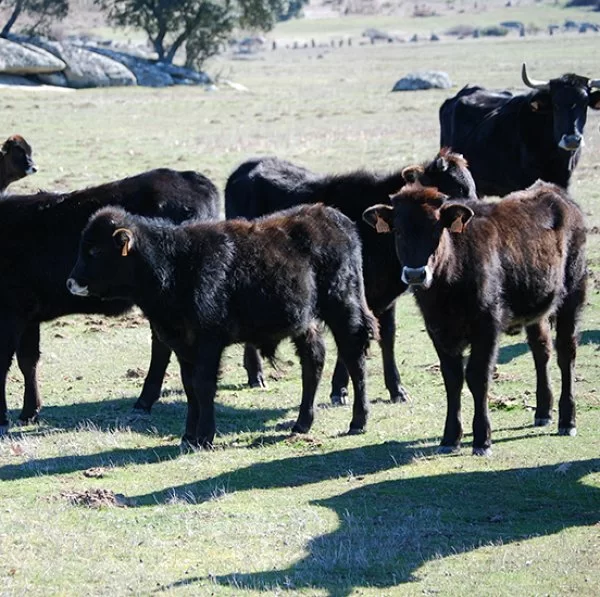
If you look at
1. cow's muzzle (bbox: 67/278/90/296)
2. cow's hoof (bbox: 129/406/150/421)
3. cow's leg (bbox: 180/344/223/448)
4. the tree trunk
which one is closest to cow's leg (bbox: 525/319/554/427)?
cow's leg (bbox: 180/344/223/448)

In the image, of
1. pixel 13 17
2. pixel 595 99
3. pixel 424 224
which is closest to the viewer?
pixel 424 224

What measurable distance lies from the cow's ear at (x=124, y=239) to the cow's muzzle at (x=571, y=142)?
6.41 m

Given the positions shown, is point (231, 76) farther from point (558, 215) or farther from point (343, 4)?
point (343, 4)

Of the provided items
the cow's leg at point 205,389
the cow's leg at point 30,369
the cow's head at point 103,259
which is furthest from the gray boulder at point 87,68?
the cow's leg at point 205,389

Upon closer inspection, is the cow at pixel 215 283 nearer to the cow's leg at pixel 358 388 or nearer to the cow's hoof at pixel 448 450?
the cow's leg at pixel 358 388

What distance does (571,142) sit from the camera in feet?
47.3

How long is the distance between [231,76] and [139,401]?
47.0 metres

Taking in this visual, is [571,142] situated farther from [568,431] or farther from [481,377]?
[481,377]

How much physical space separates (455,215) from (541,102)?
6680 millimetres

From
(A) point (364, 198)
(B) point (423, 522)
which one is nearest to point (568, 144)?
(A) point (364, 198)

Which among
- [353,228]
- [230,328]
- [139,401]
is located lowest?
[139,401]

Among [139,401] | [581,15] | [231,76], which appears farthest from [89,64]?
[581,15]

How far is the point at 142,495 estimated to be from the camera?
28.6 feet

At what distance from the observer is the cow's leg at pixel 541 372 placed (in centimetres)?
1030
